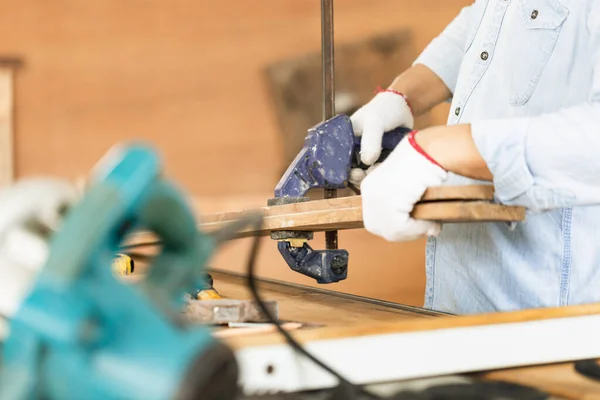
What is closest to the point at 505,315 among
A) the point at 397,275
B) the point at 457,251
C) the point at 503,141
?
the point at 503,141

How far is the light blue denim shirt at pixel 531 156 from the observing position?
0.83 m

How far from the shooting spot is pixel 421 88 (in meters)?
1.45

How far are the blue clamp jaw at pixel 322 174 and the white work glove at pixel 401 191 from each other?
0.32m

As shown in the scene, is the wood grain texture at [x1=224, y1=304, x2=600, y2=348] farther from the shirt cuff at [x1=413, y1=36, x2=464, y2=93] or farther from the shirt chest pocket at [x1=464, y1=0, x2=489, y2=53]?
the shirt cuff at [x1=413, y1=36, x2=464, y2=93]

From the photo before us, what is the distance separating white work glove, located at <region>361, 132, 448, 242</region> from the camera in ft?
2.79

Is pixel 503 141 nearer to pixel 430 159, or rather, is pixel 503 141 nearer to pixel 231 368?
pixel 430 159

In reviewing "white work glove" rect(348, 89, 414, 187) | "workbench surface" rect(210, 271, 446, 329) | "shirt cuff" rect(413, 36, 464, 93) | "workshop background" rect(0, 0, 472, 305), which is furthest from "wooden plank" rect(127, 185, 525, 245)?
"workshop background" rect(0, 0, 472, 305)

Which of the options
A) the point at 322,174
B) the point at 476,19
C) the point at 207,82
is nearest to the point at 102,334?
the point at 322,174

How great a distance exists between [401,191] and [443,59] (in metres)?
0.71

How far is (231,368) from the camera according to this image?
38cm

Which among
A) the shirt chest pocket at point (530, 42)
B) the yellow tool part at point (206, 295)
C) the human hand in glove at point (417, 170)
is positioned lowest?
the yellow tool part at point (206, 295)

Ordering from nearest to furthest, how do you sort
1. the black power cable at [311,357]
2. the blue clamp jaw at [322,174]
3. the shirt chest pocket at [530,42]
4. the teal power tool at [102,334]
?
the teal power tool at [102,334], the black power cable at [311,357], the shirt chest pocket at [530,42], the blue clamp jaw at [322,174]

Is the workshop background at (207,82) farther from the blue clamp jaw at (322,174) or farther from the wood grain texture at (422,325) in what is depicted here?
the wood grain texture at (422,325)

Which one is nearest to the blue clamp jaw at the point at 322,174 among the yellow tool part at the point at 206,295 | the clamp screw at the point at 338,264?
the clamp screw at the point at 338,264
